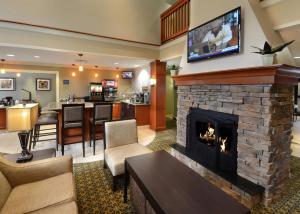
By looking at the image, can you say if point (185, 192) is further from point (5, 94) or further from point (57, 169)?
point (5, 94)

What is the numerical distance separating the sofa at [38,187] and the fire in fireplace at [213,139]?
6.74 ft

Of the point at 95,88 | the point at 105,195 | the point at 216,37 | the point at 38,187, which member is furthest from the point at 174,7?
the point at 95,88

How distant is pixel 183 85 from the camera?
351 cm

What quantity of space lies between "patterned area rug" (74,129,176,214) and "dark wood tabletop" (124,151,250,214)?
18 centimetres

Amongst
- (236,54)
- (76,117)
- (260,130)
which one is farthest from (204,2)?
(76,117)

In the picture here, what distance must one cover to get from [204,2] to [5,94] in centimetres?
1008

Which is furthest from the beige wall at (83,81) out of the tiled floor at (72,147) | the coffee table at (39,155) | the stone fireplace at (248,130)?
the stone fireplace at (248,130)

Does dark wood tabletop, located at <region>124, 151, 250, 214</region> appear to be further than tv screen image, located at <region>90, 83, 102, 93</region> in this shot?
No

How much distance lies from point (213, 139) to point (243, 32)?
173 cm

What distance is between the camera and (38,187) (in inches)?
66.9

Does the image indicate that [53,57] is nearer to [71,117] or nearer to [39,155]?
[71,117]

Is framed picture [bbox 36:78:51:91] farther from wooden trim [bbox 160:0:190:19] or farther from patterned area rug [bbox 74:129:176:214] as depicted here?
patterned area rug [bbox 74:129:176:214]

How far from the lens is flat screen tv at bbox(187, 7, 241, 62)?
7.88 feet

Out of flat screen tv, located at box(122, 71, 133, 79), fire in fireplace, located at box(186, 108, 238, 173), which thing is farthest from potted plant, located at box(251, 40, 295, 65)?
flat screen tv, located at box(122, 71, 133, 79)
